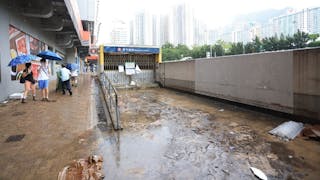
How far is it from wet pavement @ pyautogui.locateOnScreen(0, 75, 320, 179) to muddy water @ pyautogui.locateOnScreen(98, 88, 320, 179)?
0.01 m

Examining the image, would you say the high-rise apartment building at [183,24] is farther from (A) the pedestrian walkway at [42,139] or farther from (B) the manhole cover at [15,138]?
(B) the manhole cover at [15,138]

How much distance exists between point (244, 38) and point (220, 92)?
63.2m

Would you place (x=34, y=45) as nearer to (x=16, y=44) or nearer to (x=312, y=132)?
(x=16, y=44)

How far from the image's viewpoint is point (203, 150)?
4.07m

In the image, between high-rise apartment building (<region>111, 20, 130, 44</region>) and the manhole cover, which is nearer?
the manhole cover

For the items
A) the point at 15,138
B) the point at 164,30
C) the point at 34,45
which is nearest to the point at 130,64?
the point at 34,45

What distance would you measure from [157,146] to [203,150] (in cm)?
82

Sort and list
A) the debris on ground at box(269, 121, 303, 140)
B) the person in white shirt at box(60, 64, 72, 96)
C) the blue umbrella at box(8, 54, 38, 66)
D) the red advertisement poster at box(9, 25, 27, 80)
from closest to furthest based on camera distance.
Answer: the debris on ground at box(269, 121, 303, 140)
the blue umbrella at box(8, 54, 38, 66)
the red advertisement poster at box(9, 25, 27, 80)
the person in white shirt at box(60, 64, 72, 96)

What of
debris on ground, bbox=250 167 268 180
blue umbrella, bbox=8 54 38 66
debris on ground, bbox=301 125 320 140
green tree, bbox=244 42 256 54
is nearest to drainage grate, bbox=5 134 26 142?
blue umbrella, bbox=8 54 38 66

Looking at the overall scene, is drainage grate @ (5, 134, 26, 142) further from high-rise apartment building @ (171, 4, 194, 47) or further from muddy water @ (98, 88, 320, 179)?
high-rise apartment building @ (171, 4, 194, 47)

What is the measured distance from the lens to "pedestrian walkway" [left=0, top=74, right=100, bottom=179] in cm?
333

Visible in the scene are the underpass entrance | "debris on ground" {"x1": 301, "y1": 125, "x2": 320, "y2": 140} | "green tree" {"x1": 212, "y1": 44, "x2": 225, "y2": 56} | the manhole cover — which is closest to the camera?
the manhole cover

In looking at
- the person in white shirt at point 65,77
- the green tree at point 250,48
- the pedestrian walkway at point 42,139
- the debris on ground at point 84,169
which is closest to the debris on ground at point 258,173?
the debris on ground at point 84,169

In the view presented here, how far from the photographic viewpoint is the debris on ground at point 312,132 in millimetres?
4632
